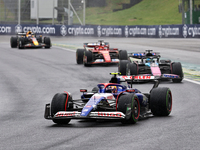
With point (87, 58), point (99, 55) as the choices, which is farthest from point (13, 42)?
point (87, 58)

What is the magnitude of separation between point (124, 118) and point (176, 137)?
1367 mm

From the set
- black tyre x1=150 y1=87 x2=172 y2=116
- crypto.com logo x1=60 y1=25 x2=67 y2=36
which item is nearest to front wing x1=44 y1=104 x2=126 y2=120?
black tyre x1=150 y1=87 x2=172 y2=116

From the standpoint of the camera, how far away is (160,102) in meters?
10.5

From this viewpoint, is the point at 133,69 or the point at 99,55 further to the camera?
the point at 99,55

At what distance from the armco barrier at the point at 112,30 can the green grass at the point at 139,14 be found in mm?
38287

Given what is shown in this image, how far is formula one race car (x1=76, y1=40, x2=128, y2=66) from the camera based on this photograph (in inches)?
944

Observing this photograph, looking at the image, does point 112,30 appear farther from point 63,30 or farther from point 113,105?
point 113,105

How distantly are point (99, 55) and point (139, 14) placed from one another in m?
82.5

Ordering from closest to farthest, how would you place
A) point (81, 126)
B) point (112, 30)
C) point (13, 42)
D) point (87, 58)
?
point (81, 126)
point (87, 58)
point (13, 42)
point (112, 30)

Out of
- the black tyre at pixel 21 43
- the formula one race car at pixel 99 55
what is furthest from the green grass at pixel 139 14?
the formula one race car at pixel 99 55

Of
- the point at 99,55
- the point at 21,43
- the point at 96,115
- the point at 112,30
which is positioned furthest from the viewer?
the point at 112,30

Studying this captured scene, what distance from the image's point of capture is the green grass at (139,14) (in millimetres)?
96812

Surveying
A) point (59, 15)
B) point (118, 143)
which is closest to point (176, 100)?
point (118, 143)

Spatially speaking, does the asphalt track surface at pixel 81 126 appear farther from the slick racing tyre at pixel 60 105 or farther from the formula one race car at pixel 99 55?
the formula one race car at pixel 99 55
